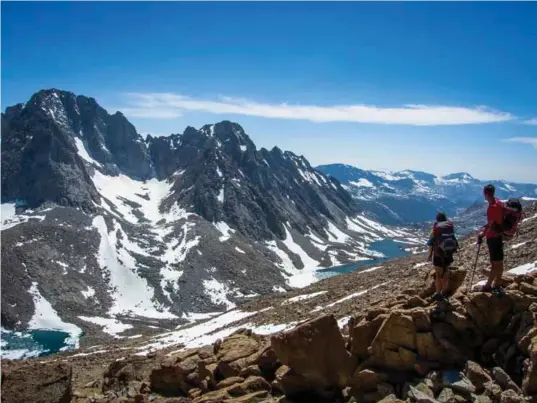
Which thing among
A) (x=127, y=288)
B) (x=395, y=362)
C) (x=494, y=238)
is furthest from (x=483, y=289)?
(x=127, y=288)

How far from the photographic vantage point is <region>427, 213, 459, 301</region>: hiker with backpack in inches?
682

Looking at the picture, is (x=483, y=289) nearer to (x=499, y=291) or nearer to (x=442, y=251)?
(x=499, y=291)

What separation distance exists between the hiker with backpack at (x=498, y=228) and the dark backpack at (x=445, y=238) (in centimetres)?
127

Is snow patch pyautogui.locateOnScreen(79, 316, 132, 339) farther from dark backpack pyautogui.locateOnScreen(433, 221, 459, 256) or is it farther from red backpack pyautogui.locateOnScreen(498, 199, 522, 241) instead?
red backpack pyautogui.locateOnScreen(498, 199, 522, 241)

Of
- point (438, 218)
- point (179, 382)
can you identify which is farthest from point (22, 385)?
point (438, 218)

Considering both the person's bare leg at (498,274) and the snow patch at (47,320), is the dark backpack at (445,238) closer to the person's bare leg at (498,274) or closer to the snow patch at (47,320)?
the person's bare leg at (498,274)

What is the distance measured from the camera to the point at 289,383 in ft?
59.8

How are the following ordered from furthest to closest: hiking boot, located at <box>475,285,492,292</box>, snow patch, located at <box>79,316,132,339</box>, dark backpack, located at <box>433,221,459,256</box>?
snow patch, located at <box>79,316,132,339</box> → dark backpack, located at <box>433,221,459,256</box> → hiking boot, located at <box>475,285,492,292</box>

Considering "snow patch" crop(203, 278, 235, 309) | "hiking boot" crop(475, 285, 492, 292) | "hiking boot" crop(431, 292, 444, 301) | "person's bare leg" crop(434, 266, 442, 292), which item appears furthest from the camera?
"snow patch" crop(203, 278, 235, 309)

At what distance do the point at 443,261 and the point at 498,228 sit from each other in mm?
2497

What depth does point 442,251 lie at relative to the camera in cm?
1758

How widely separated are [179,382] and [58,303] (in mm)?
152694

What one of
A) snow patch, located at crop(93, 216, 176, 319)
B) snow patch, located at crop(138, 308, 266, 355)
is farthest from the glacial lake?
snow patch, located at crop(138, 308, 266, 355)

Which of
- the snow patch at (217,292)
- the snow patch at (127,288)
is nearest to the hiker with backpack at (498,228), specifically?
the snow patch at (127,288)
